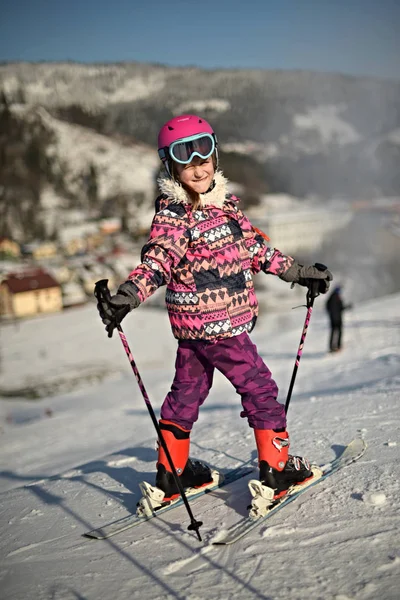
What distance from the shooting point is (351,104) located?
105812mm

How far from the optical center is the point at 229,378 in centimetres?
225

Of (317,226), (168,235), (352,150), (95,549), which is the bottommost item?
(95,549)

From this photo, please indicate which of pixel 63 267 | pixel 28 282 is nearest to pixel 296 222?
pixel 63 267

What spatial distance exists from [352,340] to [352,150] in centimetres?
9689

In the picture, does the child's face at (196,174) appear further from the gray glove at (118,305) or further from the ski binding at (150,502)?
the ski binding at (150,502)

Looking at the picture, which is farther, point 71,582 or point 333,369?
point 333,369

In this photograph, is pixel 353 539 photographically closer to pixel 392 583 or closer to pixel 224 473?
pixel 392 583

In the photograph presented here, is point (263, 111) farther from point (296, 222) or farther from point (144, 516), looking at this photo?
point (144, 516)

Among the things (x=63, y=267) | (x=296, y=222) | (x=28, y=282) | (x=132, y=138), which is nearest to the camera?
(x=28, y=282)

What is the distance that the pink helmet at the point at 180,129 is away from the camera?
2188 millimetres

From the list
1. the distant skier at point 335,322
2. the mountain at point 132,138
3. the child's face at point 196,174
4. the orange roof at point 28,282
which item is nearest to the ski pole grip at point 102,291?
the child's face at point 196,174

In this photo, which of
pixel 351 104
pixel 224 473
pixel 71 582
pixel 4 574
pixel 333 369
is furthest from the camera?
pixel 351 104

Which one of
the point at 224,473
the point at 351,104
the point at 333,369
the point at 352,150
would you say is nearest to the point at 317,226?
the point at 352,150

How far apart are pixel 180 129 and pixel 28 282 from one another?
3128cm
